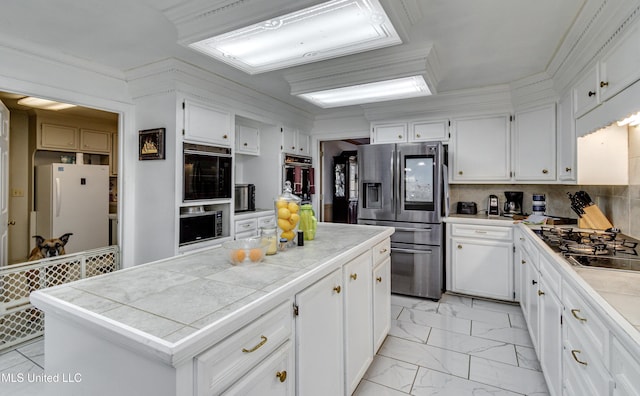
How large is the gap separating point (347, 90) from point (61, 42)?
2392 mm

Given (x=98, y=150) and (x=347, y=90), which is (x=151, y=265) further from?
(x=98, y=150)

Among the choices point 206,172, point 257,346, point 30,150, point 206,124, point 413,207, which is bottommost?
point 257,346

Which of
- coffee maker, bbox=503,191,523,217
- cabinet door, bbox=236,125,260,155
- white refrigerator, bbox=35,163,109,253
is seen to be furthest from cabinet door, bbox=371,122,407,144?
white refrigerator, bbox=35,163,109,253

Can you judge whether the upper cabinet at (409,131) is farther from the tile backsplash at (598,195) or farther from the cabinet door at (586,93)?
the cabinet door at (586,93)

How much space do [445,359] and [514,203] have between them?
2.31 meters

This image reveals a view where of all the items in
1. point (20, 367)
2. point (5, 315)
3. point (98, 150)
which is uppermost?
point (98, 150)

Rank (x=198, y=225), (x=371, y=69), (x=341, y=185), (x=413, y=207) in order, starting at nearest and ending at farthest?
1. (x=371, y=69)
2. (x=198, y=225)
3. (x=413, y=207)
4. (x=341, y=185)

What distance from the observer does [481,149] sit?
3.69 m

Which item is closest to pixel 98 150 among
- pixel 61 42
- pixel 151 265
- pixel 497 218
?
pixel 61 42

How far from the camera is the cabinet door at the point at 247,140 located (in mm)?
4035

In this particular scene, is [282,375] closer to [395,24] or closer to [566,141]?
[395,24]

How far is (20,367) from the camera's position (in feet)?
7.33

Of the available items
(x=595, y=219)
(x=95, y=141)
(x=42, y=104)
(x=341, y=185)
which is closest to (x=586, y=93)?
(x=595, y=219)

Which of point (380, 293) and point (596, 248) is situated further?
point (380, 293)
